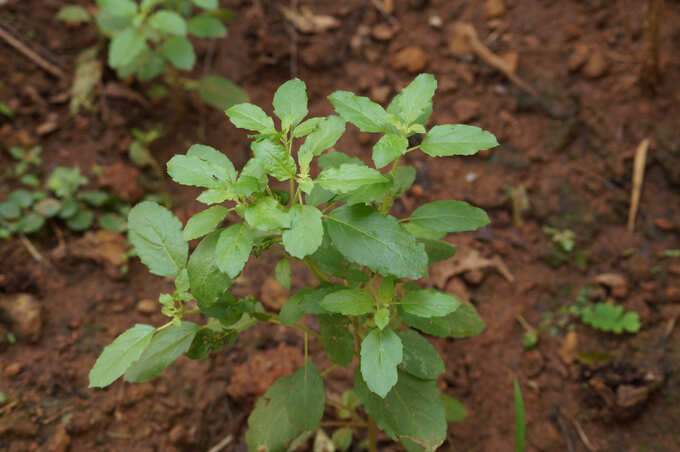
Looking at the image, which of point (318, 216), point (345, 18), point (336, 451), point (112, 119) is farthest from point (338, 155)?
point (345, 18)

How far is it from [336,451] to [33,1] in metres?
3.13

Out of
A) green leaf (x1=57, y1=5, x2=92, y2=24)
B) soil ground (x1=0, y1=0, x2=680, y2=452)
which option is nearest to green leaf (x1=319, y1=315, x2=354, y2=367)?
soil ground (x1=0, y1=0, x2=680, y2=452)

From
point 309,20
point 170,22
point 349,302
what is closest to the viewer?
point 349,302

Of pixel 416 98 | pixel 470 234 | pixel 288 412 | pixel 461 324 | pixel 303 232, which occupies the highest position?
pixel 416 98

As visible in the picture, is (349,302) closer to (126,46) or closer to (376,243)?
(376,243)

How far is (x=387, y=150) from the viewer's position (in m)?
1.29

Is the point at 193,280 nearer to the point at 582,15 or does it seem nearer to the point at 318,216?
the point at 318,216

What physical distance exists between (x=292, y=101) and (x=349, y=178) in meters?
0.31

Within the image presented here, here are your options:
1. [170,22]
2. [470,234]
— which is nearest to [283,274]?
[470,234]

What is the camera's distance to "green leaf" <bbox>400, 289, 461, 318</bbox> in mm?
1384

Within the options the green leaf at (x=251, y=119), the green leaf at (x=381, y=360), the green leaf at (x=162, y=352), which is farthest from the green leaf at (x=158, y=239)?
the green leaf at (x=381, y=360)

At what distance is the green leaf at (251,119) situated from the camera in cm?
133

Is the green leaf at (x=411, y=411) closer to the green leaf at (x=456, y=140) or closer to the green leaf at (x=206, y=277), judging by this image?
the green leaf at (x=206, y=277)

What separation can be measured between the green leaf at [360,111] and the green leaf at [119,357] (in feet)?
2.71
